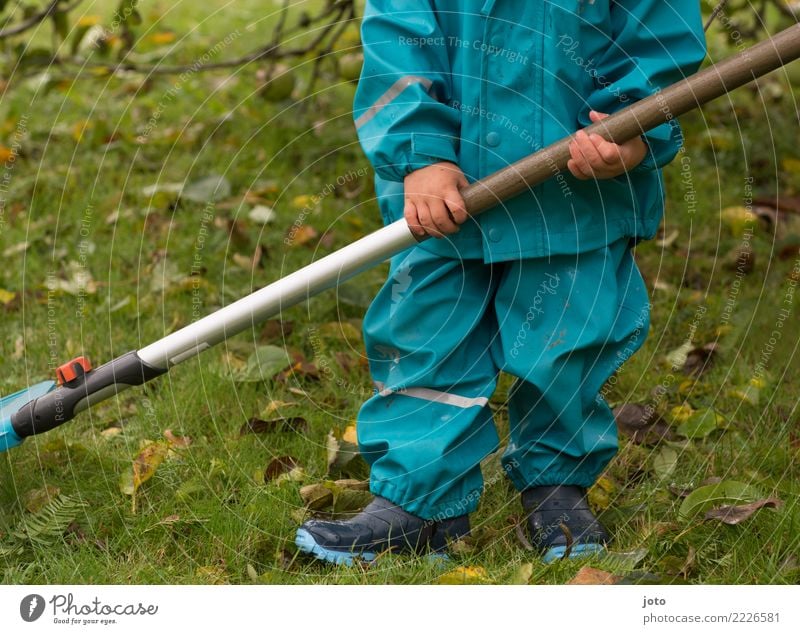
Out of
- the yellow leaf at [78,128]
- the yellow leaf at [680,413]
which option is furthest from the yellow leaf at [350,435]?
the yellow leaf at [78,128]

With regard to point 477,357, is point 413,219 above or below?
above

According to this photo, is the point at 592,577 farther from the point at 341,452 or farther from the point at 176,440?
the point at 176,440

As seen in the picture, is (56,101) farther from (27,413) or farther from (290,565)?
(290,565)

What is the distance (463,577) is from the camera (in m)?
1.84

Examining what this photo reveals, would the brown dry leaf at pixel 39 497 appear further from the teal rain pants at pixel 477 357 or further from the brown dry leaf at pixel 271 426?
the teal rain pants at pixel 477 357

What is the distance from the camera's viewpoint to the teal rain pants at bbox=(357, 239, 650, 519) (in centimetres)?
199

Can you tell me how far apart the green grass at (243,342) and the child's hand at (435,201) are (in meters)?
0.59

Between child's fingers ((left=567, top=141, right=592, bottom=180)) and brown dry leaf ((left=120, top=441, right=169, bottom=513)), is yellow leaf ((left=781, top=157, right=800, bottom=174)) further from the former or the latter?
brown dry leaf ((left=120, top=441, right=169, bottom=513))

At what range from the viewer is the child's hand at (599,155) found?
1854mm

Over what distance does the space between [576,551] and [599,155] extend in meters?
0.71

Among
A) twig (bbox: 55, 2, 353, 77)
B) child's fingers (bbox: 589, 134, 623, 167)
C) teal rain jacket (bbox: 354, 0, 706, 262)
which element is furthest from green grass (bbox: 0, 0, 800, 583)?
child's fingers (bbox: 589, 134, 623, 167)

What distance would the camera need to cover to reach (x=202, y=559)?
1.98 m

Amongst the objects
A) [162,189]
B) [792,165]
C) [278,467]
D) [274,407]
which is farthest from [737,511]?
[162,189]

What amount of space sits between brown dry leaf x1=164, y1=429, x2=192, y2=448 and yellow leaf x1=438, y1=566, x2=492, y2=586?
721 millimetres
